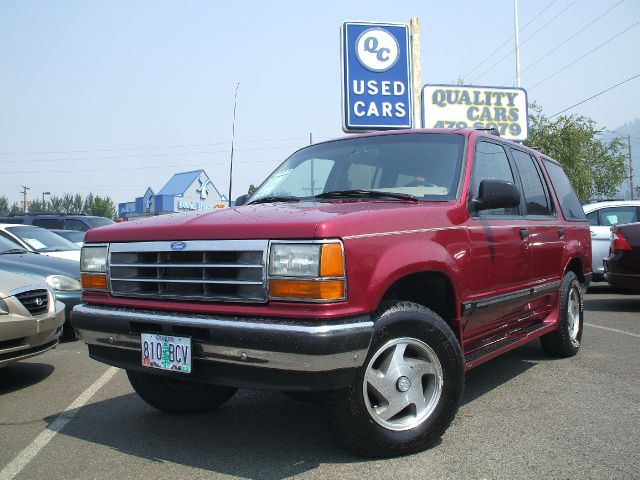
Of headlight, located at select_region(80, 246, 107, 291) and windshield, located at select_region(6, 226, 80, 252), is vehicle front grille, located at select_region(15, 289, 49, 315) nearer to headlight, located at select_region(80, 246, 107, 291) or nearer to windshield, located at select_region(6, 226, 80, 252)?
headlight, located at select_region(80, 246, 107, 291)

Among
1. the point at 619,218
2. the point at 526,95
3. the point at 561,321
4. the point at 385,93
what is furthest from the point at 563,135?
the point at 561,321

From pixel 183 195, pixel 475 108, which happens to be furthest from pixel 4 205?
pixel 475 108

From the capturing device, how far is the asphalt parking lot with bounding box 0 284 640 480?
300 centimetres

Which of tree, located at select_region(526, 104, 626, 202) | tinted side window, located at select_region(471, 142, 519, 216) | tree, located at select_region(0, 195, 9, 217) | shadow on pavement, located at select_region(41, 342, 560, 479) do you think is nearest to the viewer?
shadow on pavement, located at select_region(41, 342, 560, 479)

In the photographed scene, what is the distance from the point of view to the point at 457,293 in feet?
11.4

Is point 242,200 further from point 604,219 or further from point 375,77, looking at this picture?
point 375,77

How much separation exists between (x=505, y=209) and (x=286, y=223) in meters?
2.07

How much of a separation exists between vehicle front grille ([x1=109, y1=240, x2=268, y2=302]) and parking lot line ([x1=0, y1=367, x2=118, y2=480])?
100 cm

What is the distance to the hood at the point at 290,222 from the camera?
2.85 m

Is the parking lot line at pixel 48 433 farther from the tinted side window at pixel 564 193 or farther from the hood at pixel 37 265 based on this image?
the tinted side window at pixel 564 193

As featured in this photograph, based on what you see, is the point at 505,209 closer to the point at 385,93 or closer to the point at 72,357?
the point at 72,357

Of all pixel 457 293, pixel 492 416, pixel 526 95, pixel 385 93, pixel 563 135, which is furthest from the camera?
pixel 563 135

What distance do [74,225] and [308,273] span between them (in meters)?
13.6

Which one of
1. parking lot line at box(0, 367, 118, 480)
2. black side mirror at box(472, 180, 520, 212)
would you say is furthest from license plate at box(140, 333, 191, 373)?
black side mirror at box(472, 180, 520, 212)
